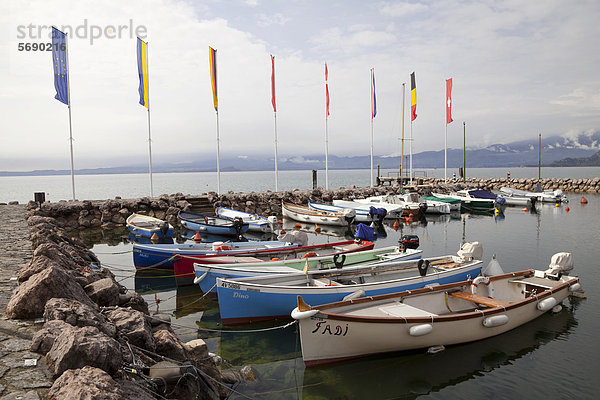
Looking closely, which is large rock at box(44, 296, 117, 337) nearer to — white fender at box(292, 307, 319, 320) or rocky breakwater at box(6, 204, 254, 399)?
rocky breakwater at box(6, 204, 254, 399)

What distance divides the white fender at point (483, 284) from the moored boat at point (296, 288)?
1.06 meters

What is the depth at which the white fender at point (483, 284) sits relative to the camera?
9.88m

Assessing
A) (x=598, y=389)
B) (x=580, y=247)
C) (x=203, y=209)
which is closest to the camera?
(x=598, y=389)

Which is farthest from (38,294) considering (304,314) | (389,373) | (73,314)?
(389,373)

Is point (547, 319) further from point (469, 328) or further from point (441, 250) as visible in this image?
point (441, 250)

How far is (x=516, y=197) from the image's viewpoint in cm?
4116

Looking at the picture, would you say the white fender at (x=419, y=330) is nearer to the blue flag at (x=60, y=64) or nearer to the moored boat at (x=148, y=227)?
the moored boat at (x=148, y=227)

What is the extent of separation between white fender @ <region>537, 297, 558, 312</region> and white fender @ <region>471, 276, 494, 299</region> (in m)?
1.07

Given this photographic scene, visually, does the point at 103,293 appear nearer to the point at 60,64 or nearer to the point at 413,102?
the point at 60,64

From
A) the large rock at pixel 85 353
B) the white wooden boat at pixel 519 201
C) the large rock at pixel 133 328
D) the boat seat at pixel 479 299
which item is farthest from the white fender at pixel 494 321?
the white wooden boat at pixel 519 201

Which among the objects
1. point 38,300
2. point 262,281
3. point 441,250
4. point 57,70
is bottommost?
point 441,250

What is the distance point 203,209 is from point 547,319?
24838 millimetres

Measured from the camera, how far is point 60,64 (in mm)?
25547

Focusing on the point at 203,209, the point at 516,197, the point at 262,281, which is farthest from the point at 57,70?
the point at 516,197
